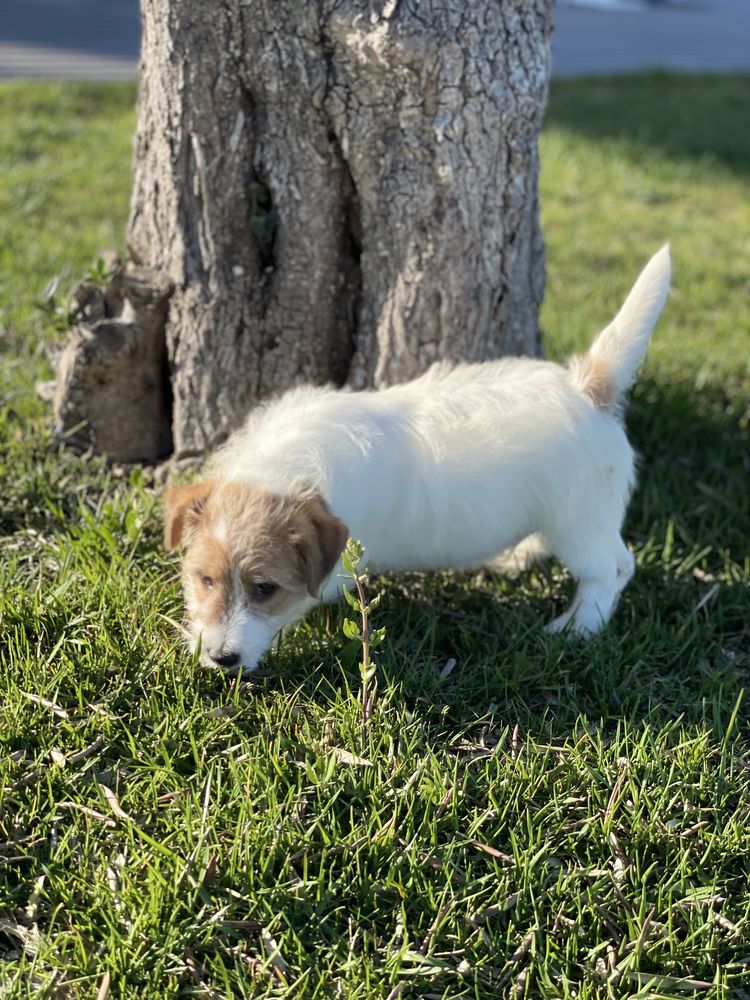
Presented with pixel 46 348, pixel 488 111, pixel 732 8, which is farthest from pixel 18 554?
pixel 732 8

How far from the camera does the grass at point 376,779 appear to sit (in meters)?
2.30

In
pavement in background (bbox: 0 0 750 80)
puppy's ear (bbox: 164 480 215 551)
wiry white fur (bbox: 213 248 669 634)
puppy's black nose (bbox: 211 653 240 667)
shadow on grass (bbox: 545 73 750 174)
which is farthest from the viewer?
pavement in background (bbox: 0 0 750 80)

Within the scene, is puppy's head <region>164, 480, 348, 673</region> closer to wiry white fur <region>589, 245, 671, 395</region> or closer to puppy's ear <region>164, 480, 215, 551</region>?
puppy's ear <region>164, 480, 215, 551</region>

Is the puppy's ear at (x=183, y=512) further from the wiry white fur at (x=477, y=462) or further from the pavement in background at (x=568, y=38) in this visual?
the pavement in background at (x=568, y=38)

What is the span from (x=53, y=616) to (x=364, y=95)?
79.4 inches

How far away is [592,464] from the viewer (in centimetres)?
326

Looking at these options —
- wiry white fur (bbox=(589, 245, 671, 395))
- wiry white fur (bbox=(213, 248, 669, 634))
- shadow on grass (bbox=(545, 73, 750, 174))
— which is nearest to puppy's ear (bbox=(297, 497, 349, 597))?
wiry white fur (bbox=(213, 248, 669, 634))

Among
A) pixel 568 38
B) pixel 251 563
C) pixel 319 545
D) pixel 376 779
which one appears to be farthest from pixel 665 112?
pixel 376 779

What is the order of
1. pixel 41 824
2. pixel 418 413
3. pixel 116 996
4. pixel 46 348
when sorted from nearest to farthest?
pixel 116 996 → pixel 41 824 → pixel 418 413 → pixel 46 348

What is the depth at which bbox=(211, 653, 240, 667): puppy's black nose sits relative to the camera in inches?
109

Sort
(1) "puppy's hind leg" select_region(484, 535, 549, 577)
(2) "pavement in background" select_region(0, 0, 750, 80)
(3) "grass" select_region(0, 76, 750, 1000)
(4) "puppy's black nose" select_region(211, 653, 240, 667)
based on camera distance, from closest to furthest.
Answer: (3) "grass" select_region(0, 76, 750, 1000), (4) "puppy's black nose" select_region(211, 653, 240, 667), (1) "puppy's hind leg" select_region(484, 535, 549, 577), (2) "pavement in background" select_region(0, 0, 750, 80)

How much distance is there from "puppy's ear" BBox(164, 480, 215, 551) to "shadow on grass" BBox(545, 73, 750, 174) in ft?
22.9

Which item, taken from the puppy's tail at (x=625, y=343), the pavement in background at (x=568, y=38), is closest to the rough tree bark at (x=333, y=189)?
the puppy's tail at (x=625, y=343)

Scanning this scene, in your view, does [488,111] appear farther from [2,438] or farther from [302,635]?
[2,438]
